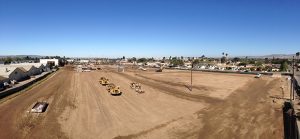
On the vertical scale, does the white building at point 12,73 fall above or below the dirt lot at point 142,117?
above

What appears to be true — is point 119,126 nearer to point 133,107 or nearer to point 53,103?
point 133,107

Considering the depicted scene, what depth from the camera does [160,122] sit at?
94.3 ft

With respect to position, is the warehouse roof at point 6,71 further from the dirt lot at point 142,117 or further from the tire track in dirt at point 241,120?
the tire track in dirt at point 241,120

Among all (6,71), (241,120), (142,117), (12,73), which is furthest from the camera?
(6,71)

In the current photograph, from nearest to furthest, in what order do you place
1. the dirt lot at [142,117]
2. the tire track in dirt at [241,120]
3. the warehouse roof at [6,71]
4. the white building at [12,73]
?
the tire track in dirt at [241,120], the dirt lot at [142,117], the warehouse roof at [6,71], the white building at [12,73]

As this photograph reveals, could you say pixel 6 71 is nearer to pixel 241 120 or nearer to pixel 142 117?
pixel 142 117

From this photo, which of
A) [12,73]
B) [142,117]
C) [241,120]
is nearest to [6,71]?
[12,73]

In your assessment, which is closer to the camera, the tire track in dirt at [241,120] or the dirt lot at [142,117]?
the tire track in dirt at [241,120]

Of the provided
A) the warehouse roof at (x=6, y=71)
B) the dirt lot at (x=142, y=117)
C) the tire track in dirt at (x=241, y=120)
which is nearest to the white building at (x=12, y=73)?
the warehouse roof at (x=6, y=71)

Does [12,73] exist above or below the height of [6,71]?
below

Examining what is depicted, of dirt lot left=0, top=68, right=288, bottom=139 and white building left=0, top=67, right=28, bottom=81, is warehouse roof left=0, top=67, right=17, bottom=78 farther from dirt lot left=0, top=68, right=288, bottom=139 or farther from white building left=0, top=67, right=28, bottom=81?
dirt lot left=0, top=68, right=288, bottom=139

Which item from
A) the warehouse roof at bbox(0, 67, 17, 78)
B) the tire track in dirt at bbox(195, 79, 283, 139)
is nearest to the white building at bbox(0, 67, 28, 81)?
the warehouse roof at bbox(0, 67, 17, 78)

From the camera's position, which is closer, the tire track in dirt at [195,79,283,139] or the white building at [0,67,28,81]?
the tire track in dirt at [195,79,283,139]

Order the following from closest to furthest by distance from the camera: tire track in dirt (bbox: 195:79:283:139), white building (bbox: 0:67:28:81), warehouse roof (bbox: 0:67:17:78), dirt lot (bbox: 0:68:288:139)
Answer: tire track in dirt (bbox: 195:79:283:139) < dirt lot (bbox: 0:68:288:139) < warehouse roof (bbox: 0:67:17:78) < white building (bbox: 0:67:28:81)
